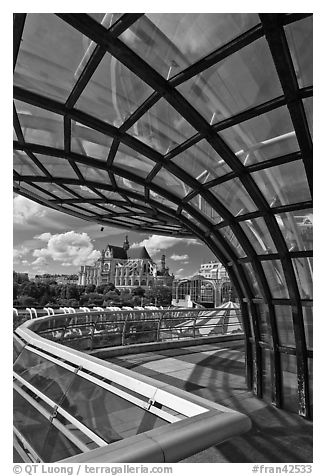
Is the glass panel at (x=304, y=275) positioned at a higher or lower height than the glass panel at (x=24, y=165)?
lower

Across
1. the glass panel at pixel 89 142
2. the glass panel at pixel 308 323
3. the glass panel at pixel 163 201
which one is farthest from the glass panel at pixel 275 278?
the glass panel at pixel 89 142

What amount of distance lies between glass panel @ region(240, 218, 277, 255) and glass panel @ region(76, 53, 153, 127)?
4059mm

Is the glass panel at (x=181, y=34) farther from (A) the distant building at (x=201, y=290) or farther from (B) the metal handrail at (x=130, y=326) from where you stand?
(A) the distant building at (x=201, y=290)

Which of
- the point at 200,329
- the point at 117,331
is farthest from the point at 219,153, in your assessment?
the point at 200,329

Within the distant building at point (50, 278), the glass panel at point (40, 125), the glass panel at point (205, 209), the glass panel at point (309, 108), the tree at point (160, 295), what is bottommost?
the tree at point (160, 295)

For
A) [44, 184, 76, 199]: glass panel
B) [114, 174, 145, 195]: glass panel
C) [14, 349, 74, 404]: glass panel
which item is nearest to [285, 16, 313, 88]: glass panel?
[14, 349, 74, 404]: glass panel

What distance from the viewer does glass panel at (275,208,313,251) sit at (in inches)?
310

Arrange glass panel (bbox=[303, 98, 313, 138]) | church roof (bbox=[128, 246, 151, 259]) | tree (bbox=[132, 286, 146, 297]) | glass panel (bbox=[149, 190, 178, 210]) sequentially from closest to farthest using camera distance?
glass panel (bbox=[303, 98, 313, 138]) → glass panel (bbox=[149, 190, 178, 210]) → tree (bbox=[132, 286, 146, 297]) → church roof (bbox=[128, 246, 151, 259])

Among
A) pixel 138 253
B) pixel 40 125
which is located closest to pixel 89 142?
pixel 40 125

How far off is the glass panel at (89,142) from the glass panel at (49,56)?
4.82 ft

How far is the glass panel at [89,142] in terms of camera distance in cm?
837

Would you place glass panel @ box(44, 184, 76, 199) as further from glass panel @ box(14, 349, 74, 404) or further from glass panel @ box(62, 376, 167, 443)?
glass panel @ box(62, 376, 167, 443)

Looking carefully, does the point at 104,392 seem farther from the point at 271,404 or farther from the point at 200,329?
the point at 200,329

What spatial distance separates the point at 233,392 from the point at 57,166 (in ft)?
28.8
